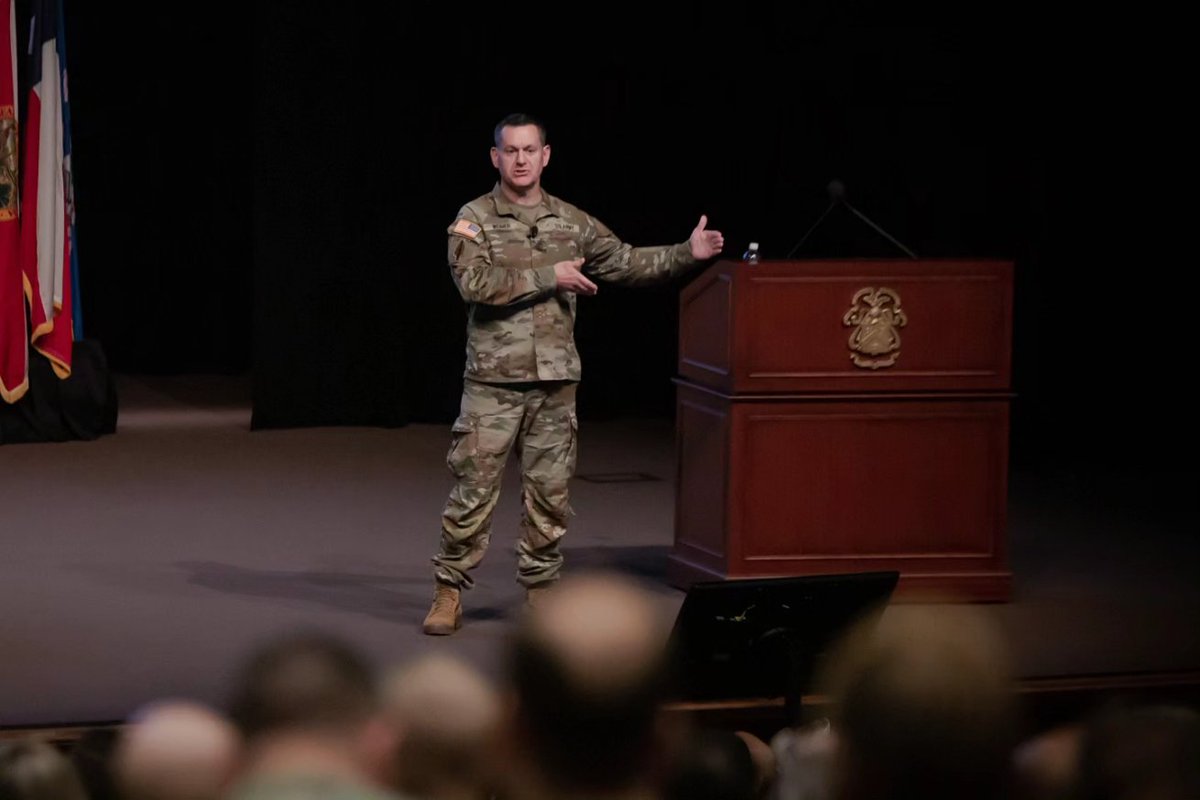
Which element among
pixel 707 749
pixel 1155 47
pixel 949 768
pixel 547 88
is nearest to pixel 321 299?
pixel 547 88

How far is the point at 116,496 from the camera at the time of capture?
7.95m

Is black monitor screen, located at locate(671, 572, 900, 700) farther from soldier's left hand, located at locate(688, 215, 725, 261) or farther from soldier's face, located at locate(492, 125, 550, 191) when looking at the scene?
soldier's face, located at locate(492, 125, 550, 191)

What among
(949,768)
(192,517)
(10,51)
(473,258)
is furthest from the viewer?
(10,51)

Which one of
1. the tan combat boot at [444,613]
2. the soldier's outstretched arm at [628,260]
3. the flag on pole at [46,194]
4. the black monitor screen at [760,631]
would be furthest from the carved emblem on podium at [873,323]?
the flag on pole at [46,194]

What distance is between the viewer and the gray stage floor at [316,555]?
5449 mm

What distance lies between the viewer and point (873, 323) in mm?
5926

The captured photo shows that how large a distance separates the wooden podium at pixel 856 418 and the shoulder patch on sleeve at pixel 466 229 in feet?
2.54

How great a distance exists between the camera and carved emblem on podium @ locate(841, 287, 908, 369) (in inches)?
233

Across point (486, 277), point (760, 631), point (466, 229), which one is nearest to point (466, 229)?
point (466, 229)

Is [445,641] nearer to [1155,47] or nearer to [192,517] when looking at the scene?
[192,517]

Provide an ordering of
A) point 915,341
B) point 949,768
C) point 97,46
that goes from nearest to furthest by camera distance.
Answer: point 949,768, point 915,341, point 97,46

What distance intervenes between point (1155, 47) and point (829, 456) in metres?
4.06

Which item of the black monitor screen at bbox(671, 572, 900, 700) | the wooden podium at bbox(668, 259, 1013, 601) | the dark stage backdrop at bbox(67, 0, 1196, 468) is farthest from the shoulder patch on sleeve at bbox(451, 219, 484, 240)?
the dark stage backdrop at bbox(67, 0, 1196, 468)

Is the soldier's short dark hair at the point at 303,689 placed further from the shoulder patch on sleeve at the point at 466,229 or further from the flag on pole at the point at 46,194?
the flag on pole at the point at 46,194
